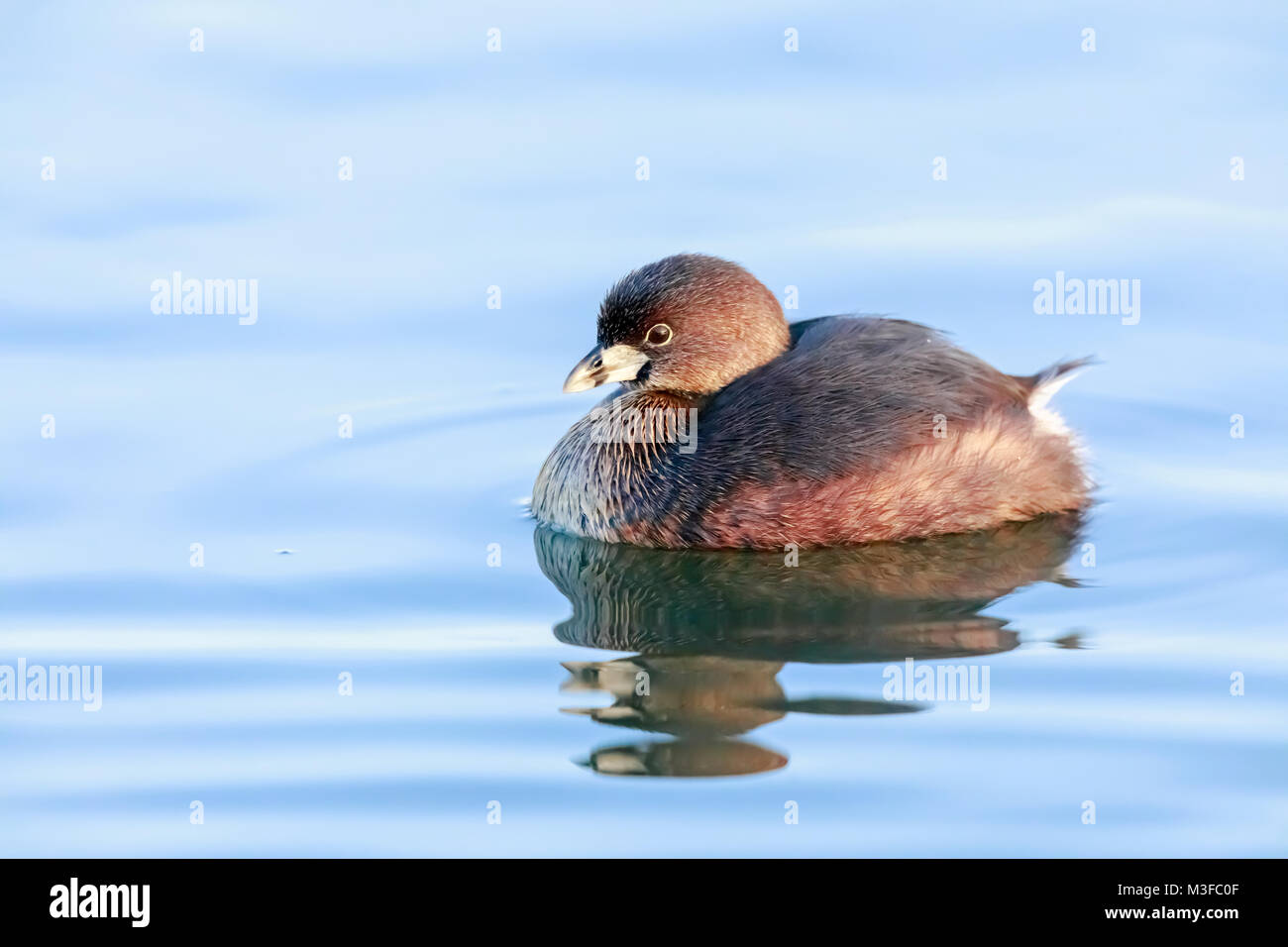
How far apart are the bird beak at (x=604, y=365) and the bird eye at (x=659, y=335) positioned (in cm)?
8

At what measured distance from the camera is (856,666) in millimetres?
7754

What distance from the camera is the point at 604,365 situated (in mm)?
9383

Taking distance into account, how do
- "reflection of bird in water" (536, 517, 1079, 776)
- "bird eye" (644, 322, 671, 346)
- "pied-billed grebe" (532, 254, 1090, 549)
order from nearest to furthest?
1. "reflection of bird in water" (536, 517, 1079, 776)
2. "pied-billed grebe" (532, 254, 1090, 549)
3. "bird eye" (644, 322, 671, 346)

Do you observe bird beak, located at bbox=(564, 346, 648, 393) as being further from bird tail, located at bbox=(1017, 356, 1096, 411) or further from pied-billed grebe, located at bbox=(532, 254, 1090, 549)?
bird tail, located at bbox=(1017, 356, 1096, 411)

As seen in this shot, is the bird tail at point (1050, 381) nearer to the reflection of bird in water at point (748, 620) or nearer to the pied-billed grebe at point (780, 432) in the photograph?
the pied-billed grebe at point (780, 432)

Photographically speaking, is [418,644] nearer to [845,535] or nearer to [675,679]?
[675,679]

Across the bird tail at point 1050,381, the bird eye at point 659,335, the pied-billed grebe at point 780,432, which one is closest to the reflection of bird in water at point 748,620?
the pied-billed grebe at point 780,432

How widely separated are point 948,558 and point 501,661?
2.12 metres

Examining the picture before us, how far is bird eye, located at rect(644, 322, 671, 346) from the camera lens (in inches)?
366

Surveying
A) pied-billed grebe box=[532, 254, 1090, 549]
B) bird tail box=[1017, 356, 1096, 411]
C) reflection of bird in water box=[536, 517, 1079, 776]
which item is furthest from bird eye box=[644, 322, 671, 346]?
bird tail box=[1017, 356, 1096, 411]

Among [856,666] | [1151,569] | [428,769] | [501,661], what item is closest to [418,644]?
[501,661]

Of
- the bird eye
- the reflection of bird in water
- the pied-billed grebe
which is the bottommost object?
the reflection of bird in water

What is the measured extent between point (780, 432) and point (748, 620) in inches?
42.1

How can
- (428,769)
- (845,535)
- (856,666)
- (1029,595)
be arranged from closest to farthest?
(428,769) < (856,666) < (1029,595) < (845,535)
